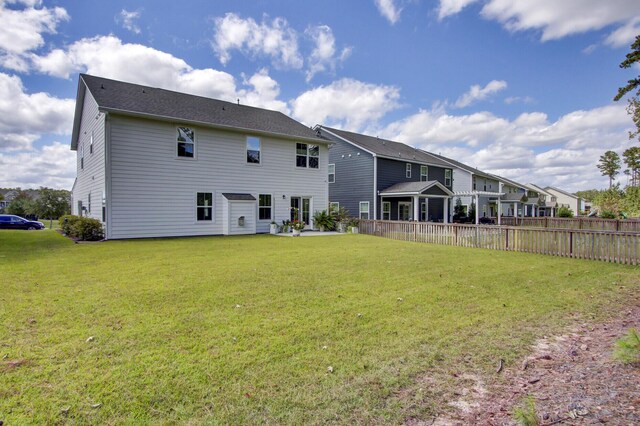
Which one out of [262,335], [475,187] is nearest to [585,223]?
[475,187]

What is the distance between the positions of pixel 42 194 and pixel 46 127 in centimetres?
2066

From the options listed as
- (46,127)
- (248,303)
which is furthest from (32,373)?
(46,127)

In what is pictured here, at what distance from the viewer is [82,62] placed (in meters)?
17.6

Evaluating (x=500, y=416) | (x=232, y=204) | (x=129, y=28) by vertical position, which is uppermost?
(x=129, y=28)

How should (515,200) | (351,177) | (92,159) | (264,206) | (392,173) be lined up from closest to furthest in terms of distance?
(92,159) < (264,206) < (392,173) < (351,177) < (515,200)

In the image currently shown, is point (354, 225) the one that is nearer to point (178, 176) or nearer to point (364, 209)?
point (364, 209)

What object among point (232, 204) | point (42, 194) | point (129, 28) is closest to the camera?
point (129, 28)

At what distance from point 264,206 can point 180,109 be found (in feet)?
21.6

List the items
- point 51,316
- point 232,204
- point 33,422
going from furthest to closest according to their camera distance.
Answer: point 232,204, point 51,316, point 33,422

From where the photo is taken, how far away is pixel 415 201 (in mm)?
22953

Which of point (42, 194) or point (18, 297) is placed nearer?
point (18, 297)

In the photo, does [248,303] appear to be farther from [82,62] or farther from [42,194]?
[42,194]

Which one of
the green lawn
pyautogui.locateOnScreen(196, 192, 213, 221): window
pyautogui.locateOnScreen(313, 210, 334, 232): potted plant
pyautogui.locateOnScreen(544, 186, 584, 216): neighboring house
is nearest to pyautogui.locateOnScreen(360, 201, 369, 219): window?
pyautogui.locateOnScreen(313, 210, 334, 232): potted plant

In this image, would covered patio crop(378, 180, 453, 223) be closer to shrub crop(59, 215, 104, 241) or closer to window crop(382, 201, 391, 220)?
window crop(382, 201, 391, 220)
